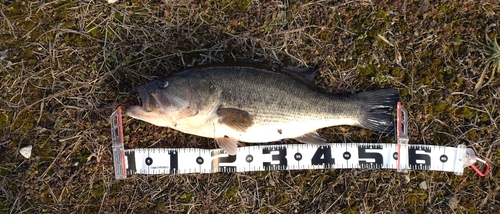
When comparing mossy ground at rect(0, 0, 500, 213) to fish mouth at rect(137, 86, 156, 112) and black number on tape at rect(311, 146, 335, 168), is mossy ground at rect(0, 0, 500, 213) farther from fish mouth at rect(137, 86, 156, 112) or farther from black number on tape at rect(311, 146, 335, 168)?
fish mouth at rect(137, 86, 156, 112)

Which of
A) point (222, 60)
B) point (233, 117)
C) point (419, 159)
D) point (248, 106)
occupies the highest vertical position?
point (222, 60)

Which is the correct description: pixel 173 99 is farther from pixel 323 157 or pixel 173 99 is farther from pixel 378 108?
pixel 378 108

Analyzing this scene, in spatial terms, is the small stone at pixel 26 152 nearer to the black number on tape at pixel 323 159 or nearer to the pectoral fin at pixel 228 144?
the pectoral fin at pixel 228 144

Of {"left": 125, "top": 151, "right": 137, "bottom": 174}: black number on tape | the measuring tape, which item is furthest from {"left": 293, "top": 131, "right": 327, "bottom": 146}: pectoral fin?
{"left": 125, "top": 151, "right": 137, "bottom": 174}: black number on tape

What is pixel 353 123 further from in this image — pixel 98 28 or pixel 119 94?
pixel 98 28

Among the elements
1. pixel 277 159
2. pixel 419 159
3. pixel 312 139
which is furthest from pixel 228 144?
pixel 419 159

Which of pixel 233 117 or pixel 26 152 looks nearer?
pixel 233 117

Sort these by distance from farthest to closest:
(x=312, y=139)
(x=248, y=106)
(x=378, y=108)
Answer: (x=378, y=108)
(x=312, y=139)
(x=248, y=106)
